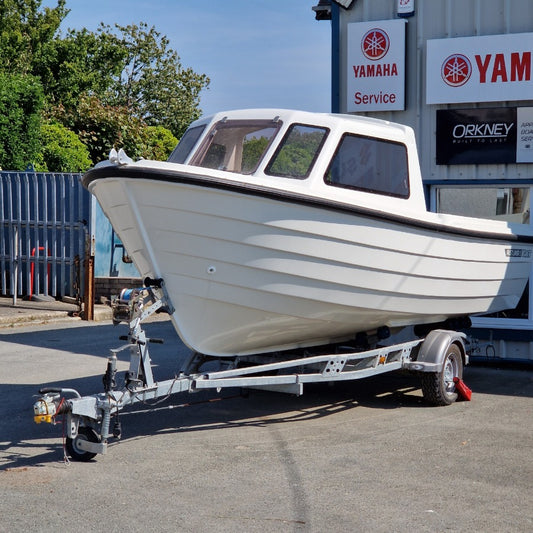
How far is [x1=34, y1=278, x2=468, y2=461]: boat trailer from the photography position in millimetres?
6625

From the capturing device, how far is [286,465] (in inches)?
263

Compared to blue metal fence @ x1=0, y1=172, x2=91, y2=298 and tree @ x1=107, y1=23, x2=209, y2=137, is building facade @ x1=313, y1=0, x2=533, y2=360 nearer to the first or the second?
blue metal fence @ x1=0, y1=172, x2=91, y2=298

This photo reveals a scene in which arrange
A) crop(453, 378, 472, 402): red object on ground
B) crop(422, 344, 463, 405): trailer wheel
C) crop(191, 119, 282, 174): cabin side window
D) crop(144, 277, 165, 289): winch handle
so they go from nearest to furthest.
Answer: crop(144, 277, 165, 289): winch handle < crop(191, 119, 282, 174): cabin side window < crop(422, 344, 463, 405): trailer wheel < crop(453, 378, 472, 402): red object on ground

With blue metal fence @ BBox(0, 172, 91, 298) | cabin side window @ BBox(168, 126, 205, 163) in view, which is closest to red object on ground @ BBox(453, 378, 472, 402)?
cabin side window @ BBox(168, 126, 205, 163)

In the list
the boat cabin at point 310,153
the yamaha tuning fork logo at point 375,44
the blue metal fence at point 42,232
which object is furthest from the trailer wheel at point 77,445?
the blue metal fence at point 42,232

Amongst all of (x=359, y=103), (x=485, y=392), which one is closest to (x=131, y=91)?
(x=359, y=103)

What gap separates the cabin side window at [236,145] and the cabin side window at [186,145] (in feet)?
0.56

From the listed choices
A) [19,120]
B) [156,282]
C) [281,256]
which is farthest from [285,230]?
[19,120]

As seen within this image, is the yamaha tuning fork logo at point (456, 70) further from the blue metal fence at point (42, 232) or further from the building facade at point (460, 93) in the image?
the blue metal fence at point (42, 232)

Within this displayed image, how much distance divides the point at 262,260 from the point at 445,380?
9.00 feet

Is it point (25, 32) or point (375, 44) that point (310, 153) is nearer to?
point (375, 44)

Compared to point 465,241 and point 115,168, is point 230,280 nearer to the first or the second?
point 115,168

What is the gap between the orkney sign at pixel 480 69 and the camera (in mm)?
11094

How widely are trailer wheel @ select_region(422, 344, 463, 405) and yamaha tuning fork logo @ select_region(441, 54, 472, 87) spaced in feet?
13.0
